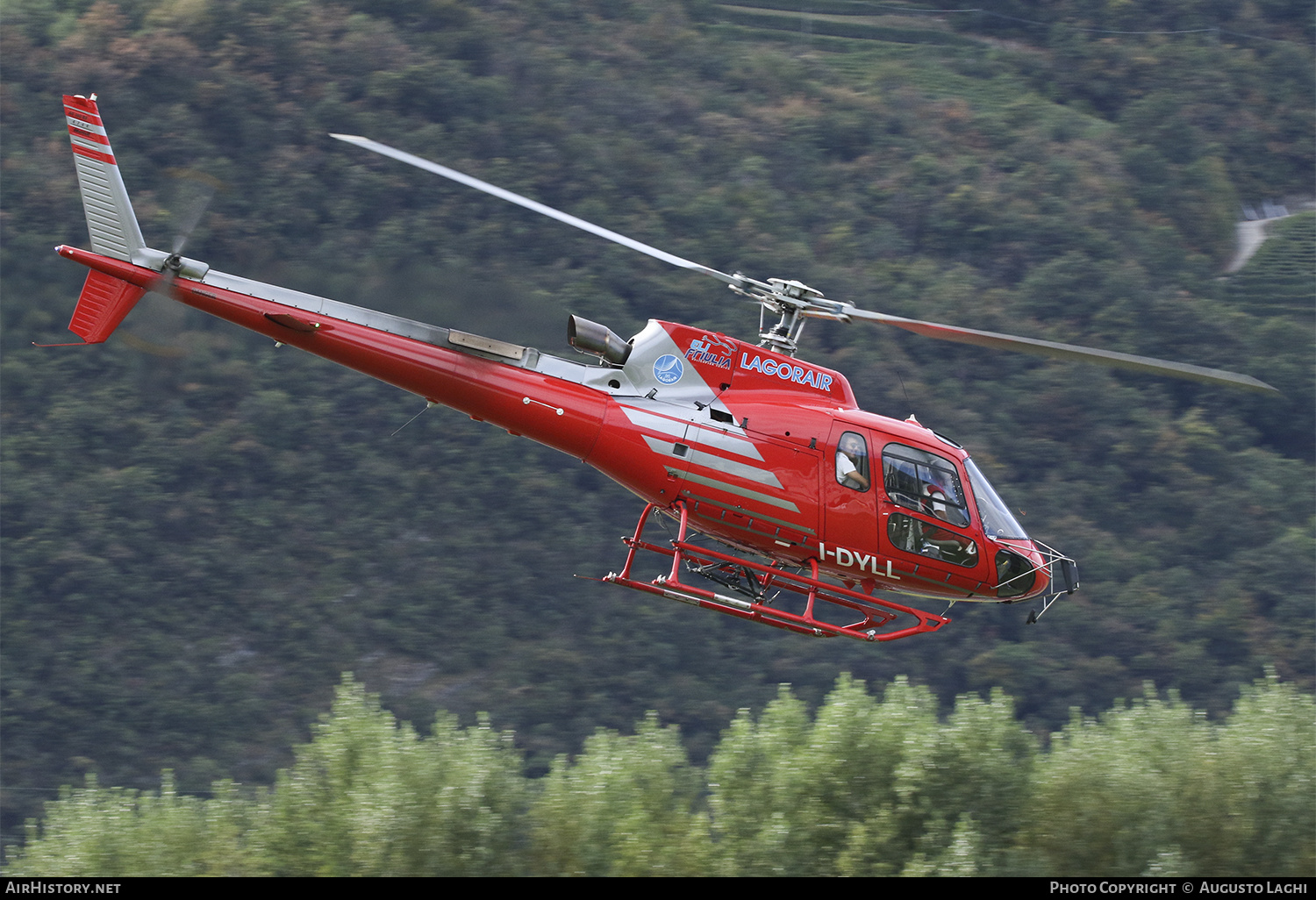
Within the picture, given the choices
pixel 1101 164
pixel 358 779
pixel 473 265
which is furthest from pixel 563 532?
pixel 1101 164

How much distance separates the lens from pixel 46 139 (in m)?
44.8

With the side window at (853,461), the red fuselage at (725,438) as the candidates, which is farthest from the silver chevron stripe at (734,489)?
the side window at (853,461)

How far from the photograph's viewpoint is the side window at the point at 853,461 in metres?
11.3

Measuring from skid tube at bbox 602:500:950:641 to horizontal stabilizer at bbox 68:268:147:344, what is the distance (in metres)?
4.41

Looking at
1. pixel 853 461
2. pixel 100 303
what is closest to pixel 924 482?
pixel 853 461

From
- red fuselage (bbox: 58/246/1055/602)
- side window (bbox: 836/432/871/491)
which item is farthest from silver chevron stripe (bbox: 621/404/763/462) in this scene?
side window (bbox: 836/432/871/491)

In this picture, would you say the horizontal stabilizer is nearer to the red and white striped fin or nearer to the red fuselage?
the red fuselage

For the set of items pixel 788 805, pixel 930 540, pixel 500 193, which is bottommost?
pixel 788 805

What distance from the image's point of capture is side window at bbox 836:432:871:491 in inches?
446

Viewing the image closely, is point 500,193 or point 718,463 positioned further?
point 718,463

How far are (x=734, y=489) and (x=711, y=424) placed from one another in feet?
1.86

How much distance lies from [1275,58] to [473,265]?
38.1 metres

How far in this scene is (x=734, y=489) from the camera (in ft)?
36.9

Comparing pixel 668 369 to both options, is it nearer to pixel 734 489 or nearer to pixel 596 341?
pixel 596 341
